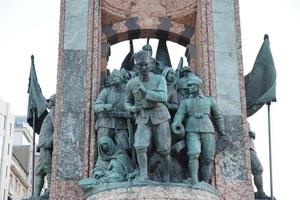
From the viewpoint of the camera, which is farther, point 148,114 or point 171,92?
point 171,92

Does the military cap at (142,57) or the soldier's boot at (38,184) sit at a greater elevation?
the military cap at (142,57)

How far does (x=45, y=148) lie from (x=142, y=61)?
3.39 meters

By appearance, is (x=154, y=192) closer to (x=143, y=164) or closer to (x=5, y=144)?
(x=143, y=164)

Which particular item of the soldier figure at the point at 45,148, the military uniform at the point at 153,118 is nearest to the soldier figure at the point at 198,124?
the military uniform at the point at 153,118

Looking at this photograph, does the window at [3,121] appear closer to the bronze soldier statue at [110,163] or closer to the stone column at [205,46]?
the stone column at [205,46]

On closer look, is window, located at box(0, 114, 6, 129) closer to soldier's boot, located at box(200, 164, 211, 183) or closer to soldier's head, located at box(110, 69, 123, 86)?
soldier's head, located at box(110, 69, 123, 86)

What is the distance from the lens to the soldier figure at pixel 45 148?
14.8 meters

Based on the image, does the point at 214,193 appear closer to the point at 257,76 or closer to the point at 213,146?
the point at 213,146

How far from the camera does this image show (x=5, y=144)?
192 feet

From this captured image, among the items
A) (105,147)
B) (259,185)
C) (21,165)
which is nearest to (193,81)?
(105,147)

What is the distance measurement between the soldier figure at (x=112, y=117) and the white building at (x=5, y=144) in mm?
43276

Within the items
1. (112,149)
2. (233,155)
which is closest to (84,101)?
(112,149)

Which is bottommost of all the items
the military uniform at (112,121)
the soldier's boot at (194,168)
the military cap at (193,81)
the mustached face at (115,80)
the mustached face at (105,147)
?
the soldier's boot at (194,168)

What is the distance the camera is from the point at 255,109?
15266 mm
